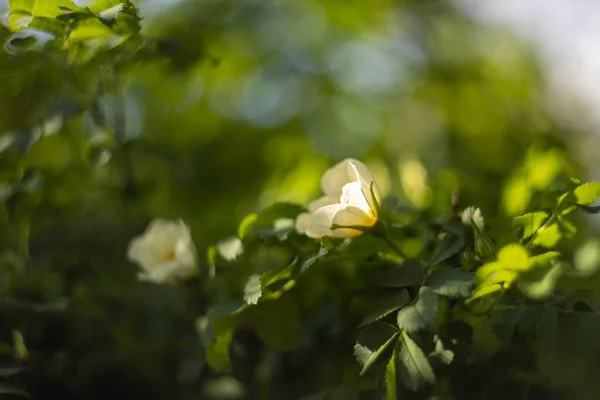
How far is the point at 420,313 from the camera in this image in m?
0.44

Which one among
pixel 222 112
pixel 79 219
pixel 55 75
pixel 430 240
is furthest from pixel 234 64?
pixel 430 240

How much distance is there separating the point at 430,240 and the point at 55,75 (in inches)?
17.6

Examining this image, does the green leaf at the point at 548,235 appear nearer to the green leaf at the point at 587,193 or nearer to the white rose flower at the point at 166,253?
the green leaf at the point at 587,193

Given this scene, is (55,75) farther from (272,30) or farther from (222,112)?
(272,30)

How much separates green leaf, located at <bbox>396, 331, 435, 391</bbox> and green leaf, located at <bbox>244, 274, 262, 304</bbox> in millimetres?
115

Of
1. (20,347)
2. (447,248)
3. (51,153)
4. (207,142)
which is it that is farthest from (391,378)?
(207,142)

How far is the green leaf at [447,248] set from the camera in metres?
0.49

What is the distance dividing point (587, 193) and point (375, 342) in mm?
203

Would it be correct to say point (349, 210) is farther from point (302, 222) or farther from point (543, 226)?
point (543, 226)

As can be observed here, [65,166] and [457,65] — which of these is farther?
[457,65]

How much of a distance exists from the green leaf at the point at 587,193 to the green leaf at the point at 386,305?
0.16 meters

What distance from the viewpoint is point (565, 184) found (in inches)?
21.0

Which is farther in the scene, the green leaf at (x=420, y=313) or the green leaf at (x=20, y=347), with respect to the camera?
the green leaf at (x=20, y=347)

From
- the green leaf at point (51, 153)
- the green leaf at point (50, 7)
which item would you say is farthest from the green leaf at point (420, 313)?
the green leaf at point (51, 153)
